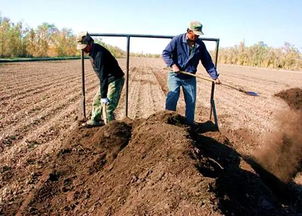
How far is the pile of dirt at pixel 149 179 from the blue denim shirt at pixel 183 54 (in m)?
1.02

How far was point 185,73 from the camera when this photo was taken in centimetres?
578

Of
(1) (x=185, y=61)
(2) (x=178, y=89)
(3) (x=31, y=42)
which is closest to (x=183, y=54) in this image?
(1) (x=185, y=61)

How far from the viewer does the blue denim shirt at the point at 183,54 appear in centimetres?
588

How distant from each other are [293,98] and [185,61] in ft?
6.84

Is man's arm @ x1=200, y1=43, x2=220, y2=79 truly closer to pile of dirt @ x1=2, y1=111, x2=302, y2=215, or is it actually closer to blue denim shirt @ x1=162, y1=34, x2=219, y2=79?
blue denim shirt @ x1=162, y1=34, x2=219, y2=79

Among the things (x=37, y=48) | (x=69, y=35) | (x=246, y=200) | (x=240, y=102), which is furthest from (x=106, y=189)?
(x=69, y=35)

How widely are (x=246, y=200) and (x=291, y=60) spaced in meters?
45.1

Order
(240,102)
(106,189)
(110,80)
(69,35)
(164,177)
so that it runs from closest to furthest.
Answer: (164,177) → (106,189) → (110,80) → (240,102) → (69,35)

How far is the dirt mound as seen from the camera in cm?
644

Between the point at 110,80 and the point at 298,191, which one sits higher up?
the point at 110,80

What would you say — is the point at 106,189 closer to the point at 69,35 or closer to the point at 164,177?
the point at 164,177

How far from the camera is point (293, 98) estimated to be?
650 cm

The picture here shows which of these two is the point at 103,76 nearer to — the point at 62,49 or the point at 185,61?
the point at 185,61

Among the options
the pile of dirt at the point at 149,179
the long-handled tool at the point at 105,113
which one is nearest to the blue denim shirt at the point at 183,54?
the pile of dirt at the point at 149,179
